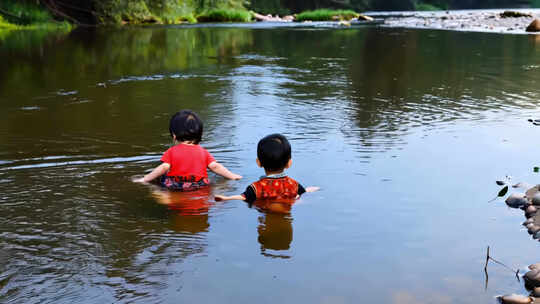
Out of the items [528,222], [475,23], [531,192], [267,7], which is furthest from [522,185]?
[267,7]

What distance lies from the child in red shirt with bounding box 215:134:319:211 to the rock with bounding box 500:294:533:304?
6.71 ft

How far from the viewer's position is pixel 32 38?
23.3 meters

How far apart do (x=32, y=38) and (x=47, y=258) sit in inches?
847

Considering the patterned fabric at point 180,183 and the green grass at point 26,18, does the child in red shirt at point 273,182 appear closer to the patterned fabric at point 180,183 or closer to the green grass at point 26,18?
the patterned fabric at point 180,183

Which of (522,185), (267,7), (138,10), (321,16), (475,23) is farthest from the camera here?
(267,7)

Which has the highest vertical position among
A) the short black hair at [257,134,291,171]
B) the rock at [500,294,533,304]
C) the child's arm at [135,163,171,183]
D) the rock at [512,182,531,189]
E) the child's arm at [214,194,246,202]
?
the short black hair at [257,134,291,171]

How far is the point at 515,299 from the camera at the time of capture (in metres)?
3.28

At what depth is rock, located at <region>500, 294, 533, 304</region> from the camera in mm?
3268

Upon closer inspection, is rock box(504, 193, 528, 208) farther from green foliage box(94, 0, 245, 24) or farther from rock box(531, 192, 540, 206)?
green foliage box(94, 0, 245, 24)

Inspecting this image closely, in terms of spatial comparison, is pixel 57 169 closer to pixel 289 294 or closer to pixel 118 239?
pixel 118 239

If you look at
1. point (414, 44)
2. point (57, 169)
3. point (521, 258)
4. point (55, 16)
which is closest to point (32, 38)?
point (55, 16)

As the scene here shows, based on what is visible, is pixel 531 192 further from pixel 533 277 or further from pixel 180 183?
pixel 180 183

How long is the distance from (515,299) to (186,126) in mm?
3089

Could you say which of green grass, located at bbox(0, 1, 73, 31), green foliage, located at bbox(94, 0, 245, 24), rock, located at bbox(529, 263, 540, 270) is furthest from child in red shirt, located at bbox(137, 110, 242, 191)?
green foliage, located at bbox(94, 0, 245, 24)
